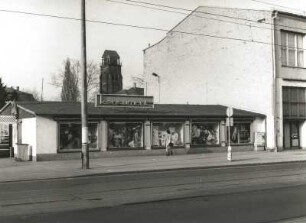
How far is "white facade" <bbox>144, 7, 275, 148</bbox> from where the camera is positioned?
3588 cm

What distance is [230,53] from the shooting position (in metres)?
39.0

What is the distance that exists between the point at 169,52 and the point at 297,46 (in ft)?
44.9

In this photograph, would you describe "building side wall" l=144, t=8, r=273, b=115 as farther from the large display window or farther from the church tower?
the church tower

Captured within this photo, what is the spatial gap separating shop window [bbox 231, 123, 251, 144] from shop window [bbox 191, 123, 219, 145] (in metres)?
1.52

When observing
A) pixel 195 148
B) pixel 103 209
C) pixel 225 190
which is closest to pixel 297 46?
pixel 195 148

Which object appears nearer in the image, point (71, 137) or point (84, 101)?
point (84, 101)

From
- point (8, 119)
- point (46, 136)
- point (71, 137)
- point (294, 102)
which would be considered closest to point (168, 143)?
point (71, 137)

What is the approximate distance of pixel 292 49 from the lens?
1459 inches

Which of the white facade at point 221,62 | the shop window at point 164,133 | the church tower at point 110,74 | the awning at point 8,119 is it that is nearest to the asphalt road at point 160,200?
the shop window at point 164,133

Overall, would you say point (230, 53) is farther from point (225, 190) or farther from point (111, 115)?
point (225, 190)

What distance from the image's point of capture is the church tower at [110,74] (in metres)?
111

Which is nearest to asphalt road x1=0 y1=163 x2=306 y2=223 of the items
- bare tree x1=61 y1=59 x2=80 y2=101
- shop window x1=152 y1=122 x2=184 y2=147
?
shop window x1=152 y1=122 x2=184 y2=147

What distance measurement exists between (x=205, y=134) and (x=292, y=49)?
10.4m

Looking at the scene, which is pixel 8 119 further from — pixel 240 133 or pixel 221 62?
pixel 221 62
